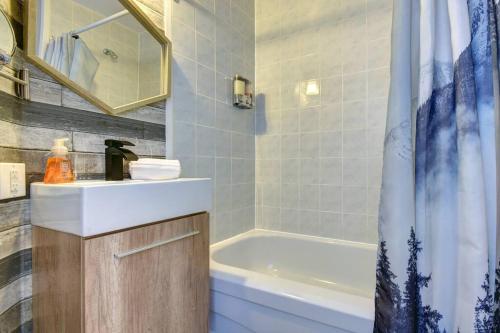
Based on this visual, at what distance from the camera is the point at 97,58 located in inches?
43.4

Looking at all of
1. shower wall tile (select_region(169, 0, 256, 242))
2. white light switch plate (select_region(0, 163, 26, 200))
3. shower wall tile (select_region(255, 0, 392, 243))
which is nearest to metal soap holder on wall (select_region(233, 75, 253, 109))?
shower wall tile (select_region(169, 0, 256, 242))

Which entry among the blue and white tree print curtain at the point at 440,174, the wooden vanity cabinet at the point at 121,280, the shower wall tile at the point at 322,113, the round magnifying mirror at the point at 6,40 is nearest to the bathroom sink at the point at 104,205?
the wooden vanity cabinet at the point at 121,280

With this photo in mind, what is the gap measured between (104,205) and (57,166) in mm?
295

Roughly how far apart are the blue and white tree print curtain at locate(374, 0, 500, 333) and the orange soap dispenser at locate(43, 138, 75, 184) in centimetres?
106

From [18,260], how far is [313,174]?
64.0 inches

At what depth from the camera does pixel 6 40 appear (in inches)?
29.7

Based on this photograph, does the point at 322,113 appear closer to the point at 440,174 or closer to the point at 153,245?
the point at 440,174

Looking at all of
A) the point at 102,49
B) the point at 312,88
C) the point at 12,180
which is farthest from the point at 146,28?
the point at 312,88

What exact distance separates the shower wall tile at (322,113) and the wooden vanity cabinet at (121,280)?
1.12 metres

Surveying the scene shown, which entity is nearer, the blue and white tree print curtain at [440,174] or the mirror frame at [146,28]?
the blue and white tree print curtain at [440,174]

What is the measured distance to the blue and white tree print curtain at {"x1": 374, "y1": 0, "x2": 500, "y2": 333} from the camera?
737 mm

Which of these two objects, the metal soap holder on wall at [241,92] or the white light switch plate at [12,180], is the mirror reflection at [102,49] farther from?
the metal soap holder on wall at [241,92]

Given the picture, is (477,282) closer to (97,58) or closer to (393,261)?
(393,261)

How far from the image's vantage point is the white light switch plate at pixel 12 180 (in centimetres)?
76
